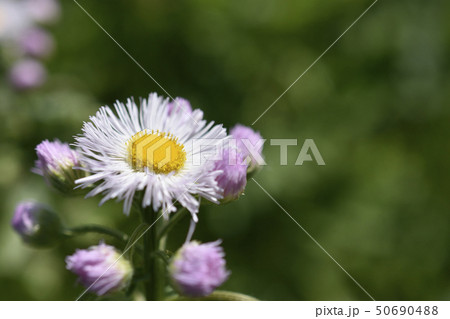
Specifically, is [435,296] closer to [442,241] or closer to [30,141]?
[442,241]

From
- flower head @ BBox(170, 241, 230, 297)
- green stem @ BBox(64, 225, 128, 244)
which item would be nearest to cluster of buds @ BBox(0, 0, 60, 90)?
green stem @ BBox(64, 225, 128, 244)

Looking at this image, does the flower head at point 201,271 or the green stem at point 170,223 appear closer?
the flower head at point 201,271

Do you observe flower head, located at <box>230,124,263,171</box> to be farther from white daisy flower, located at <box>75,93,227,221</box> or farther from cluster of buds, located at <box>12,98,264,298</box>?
white daisy flower, located at <box>75,93,227,221</box>

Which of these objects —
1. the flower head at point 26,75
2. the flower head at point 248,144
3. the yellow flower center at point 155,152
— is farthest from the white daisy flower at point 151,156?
the flower head at point 26,75

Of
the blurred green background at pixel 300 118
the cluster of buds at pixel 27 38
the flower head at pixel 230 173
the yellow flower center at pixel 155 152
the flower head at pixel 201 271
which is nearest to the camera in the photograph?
the flower head at pixel 201 271

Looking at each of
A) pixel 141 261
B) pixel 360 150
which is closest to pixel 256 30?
pixel 360 150
